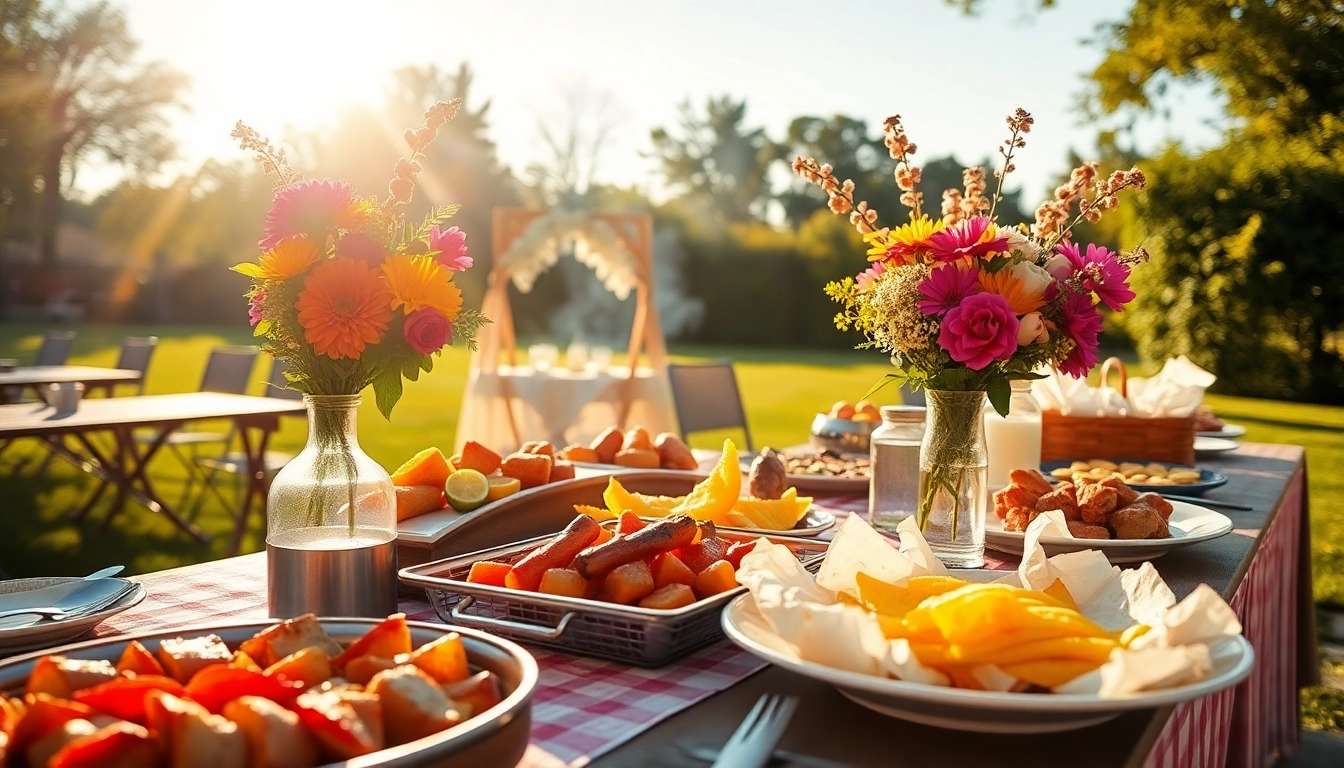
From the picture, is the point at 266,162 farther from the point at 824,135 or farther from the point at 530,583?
the point at 824,135

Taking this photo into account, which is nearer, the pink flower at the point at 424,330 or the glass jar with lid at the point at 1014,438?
the pink flower at the point at 424,330

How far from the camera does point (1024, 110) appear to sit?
1.63m

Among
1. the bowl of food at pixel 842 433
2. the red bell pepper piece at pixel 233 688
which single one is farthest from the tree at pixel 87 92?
the red bell pepper piece at pixel 233 688

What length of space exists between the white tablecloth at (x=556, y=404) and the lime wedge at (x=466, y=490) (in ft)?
16.3

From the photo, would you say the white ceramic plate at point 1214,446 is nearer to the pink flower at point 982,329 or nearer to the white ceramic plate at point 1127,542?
the white ceramic plate at point 1127,542

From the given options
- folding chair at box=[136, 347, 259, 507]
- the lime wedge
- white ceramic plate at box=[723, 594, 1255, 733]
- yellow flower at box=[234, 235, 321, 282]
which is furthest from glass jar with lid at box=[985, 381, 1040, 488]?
folding chair at box=[136, 347, 259, 507]

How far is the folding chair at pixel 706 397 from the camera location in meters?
4.61

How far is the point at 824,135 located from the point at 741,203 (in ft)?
15.2

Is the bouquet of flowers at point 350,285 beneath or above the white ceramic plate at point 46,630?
above

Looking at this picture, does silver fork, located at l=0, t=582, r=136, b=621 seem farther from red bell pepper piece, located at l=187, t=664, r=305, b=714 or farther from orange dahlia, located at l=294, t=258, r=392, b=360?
red bell pepper piece, located at l=187, t=664, r=305, b=714

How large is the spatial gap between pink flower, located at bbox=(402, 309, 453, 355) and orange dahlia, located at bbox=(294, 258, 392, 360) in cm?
3

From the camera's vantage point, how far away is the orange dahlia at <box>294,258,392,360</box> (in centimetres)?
121

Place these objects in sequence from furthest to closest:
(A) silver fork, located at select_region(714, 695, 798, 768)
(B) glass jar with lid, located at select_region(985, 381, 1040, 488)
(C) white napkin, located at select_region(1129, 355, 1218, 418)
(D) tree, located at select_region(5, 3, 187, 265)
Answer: (D) tree, located at select_region(5, 3, 187, 265), (C) white napkin, located at select_region(1129, 355, 1218, 418), (B) glass jar with lid, located at select_region(985, 381, 1040, 488), (A) silver fork, located at select_region(714, 695, 798, 768)

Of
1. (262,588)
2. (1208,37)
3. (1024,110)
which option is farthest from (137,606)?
(1208,37)
